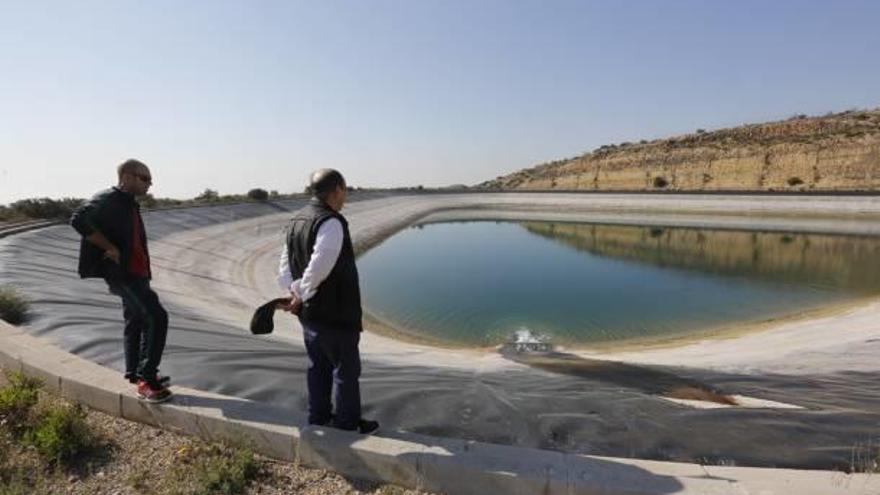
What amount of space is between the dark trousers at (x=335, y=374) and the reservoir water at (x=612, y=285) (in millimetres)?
9999

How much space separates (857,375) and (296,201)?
4063 cm

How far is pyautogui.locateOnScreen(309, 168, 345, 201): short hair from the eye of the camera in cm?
385

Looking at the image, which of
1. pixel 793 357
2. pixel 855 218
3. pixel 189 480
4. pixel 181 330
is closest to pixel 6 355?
pixel 181 330

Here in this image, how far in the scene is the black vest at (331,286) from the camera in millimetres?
3850

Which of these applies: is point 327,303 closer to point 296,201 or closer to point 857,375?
→ point 857,375

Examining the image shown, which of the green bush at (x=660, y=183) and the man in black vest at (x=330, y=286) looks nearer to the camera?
the man in black vest at (x=330, y=286)

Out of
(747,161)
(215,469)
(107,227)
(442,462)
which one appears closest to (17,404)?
(107,227)

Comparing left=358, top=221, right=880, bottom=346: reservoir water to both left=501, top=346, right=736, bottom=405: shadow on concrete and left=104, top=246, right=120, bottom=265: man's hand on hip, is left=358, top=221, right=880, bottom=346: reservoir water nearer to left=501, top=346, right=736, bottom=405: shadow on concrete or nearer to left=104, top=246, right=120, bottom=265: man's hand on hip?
left=501, top=346, right=736, bottom=405: shadow on concrete

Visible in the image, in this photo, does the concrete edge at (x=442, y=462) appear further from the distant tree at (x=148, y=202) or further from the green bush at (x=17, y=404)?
the distant tree at (x=148, y=202)

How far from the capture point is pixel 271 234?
103 ft

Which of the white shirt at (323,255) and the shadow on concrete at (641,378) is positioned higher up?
the white shirt at (323,255)

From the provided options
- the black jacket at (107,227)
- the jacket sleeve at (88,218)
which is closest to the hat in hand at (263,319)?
the black jacket at (107,227)

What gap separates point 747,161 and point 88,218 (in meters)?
73.3

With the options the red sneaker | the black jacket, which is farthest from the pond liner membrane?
the black jacket
